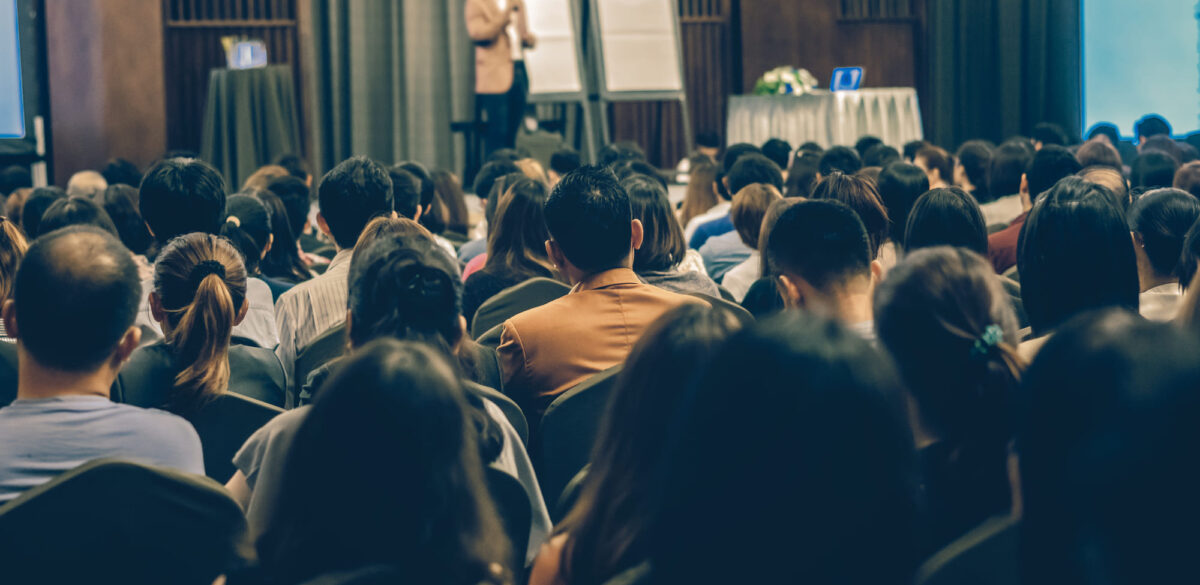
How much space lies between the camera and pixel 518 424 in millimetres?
1942

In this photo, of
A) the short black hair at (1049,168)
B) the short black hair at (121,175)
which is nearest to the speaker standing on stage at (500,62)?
the short black hair at (121,175)

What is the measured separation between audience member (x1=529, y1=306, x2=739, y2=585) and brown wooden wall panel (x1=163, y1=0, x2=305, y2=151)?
911 centimetres

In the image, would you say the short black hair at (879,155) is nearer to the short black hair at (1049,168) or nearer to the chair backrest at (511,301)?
the short black hair at (1049,168)

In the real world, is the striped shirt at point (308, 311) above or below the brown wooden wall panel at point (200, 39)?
below

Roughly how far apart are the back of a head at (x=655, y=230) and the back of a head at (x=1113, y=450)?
2.13 meters

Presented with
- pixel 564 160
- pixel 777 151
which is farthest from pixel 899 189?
pixel 777 151

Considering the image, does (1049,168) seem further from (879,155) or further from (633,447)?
(633,447)

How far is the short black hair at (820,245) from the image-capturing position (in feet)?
7.07

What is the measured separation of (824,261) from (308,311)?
1.35m

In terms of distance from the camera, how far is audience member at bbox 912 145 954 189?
5863 millimetres

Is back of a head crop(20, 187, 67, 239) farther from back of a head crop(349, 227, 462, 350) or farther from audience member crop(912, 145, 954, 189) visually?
audience member crop(912, 145, 954, 189)

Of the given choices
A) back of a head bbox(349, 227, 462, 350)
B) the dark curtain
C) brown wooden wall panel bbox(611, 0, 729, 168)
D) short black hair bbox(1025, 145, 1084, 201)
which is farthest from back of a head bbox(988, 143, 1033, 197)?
the dark curtain

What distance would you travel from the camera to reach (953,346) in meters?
1.41

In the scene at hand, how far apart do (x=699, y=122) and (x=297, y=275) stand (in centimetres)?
769
